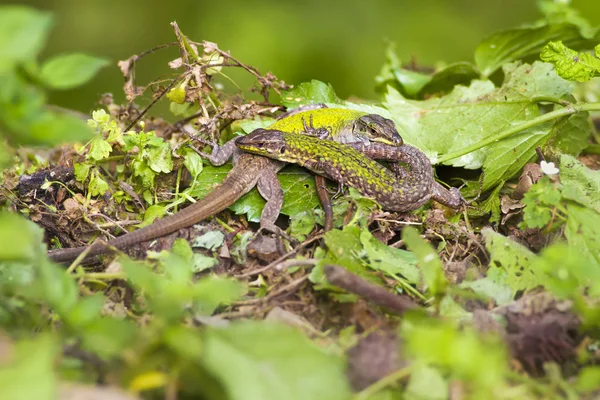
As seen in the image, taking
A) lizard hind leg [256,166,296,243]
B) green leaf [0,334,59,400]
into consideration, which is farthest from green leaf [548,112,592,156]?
green leaf [0,334,59,400]

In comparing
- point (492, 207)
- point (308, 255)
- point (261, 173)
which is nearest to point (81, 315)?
point (308, 255)

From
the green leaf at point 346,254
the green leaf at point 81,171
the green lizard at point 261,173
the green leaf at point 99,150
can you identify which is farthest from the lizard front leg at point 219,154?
the green leaf at point 346,254

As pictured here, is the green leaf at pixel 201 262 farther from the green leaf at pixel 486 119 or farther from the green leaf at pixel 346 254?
the green leaf at pixel 486 119

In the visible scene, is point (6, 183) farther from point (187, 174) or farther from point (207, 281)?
point (207, 281)

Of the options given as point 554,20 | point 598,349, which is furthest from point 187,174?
point 554,20

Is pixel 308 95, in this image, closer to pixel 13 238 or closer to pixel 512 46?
pixel 512 46
